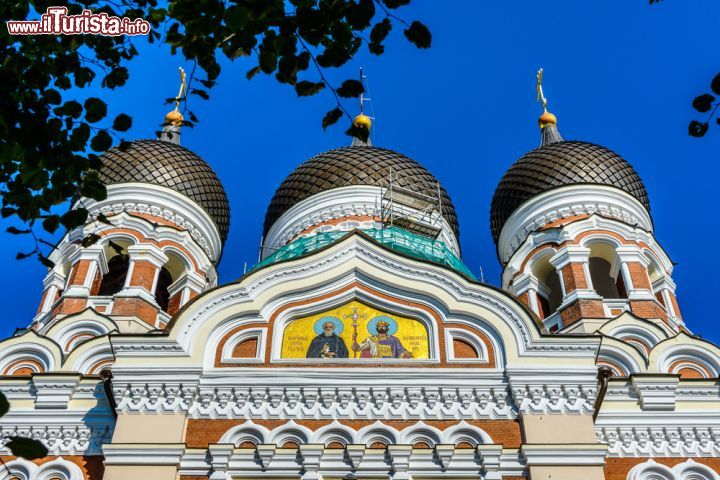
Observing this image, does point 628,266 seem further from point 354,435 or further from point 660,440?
point 354,435

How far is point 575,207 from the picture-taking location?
52.9 feet

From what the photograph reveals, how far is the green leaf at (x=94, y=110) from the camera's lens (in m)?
5.93

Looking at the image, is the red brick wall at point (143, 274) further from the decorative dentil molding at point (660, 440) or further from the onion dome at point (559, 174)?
the decorative dentil molding at point (660, 440)

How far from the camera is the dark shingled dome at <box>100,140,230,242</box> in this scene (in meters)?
16.8

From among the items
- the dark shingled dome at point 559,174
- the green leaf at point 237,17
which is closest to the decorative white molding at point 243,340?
the green leaf at point 237,17

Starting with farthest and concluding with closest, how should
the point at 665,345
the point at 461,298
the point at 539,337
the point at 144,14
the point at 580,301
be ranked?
the point at 580,301 < the point at 665,345 < the point at 461,298 < the point at 539,337 < the point at 144,14

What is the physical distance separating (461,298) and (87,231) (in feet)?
28.0

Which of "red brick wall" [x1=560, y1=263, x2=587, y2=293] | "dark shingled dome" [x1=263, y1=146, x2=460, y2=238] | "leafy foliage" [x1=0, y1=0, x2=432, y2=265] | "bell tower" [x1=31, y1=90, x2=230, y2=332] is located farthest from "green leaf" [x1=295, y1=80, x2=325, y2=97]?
"dark shingled dome" [x1=263, y1=146, x2=460, y2=238]

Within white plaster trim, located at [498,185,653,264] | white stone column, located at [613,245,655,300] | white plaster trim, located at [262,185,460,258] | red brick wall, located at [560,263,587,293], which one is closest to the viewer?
white stone column, located at [613,245,655,300]

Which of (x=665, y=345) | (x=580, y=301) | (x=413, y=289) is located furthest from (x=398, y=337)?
(x=580, y=301)

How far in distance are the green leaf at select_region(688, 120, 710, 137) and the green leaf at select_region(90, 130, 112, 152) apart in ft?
12.5

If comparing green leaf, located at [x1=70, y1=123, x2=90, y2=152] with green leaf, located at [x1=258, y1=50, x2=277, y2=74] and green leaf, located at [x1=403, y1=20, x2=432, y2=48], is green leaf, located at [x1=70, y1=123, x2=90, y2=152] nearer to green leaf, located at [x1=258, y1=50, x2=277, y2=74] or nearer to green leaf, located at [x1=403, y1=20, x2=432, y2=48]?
green leaf, located at [x1=258, y1=50, x2=277, y2=74]

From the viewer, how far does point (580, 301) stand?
557 inches

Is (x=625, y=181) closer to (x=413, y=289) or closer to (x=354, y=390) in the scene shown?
(x=413, y=289)
